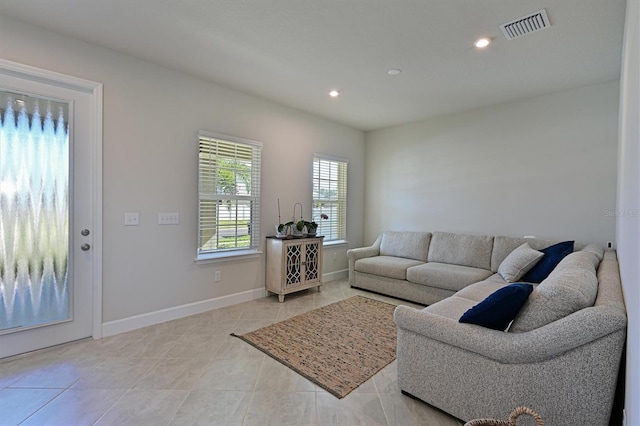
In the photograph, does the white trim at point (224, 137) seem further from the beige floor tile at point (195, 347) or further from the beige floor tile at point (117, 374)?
the beige floor tile at point (117, 374)

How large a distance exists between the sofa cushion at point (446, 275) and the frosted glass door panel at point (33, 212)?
371 centimetres

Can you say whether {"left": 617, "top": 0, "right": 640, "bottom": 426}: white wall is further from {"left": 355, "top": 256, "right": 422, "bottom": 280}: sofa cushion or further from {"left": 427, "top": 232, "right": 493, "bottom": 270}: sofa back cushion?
{"left": 355, "top": 256, "right": 422, "bottom": 280}: sofa cushion

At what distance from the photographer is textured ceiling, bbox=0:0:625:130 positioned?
2.21 m

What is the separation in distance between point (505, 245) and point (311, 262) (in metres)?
2.54

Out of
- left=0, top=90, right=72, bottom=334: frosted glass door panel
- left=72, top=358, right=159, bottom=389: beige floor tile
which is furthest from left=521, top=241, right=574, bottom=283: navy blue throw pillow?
left=0, top=90, right=72, bottom=334: frosted glass door panel

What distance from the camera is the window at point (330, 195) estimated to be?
16.1ft

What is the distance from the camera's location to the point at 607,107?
340 cm

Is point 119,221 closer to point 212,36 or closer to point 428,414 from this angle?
point 212,36

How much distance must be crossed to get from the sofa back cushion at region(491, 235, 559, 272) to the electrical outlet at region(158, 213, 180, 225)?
3884mm

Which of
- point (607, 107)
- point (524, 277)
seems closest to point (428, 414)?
point (524, 277)

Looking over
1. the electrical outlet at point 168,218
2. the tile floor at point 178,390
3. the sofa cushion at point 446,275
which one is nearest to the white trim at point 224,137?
the electrical outlet at point 168,218

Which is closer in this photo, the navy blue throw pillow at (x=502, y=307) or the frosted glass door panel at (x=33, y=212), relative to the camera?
the navy blue throw pillow at (x=502, y=307)

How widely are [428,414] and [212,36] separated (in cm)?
329

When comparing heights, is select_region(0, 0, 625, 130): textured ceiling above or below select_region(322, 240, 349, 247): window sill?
above
